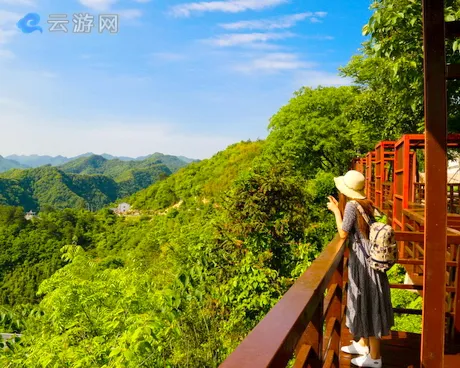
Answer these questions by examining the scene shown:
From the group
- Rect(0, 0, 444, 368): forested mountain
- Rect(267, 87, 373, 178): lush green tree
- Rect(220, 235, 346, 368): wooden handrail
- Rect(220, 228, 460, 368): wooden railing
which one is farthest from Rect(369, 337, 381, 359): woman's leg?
Rect(267, 87, 373, 178): lush green tree

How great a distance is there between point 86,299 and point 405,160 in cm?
654

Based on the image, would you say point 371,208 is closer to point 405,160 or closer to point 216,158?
point 405,160

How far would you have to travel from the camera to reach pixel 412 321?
7.36m

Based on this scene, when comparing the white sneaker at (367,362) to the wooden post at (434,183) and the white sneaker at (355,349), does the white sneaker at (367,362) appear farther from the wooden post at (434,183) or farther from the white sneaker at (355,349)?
the wooden post at (434,183)

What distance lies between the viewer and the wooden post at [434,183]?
56.4 inches

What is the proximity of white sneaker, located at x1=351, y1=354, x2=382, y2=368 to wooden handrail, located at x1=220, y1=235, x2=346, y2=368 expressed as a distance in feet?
4.14

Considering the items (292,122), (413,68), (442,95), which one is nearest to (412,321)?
(413,68)

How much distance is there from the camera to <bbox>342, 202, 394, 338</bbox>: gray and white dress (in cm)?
262

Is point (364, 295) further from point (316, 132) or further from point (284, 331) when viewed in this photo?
point (316, 132)

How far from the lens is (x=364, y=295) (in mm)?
2641

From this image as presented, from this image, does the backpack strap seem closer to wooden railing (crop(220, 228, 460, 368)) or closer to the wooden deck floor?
wooden railing (crop(220, 228, 460, 368))

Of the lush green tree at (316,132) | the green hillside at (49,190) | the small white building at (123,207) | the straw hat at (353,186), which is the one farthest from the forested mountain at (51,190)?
the straw hat at (353,186)

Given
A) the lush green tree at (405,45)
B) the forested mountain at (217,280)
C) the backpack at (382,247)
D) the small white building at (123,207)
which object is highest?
the lush green tree at (405,45)

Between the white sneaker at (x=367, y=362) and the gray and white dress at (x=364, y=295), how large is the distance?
15 cm
